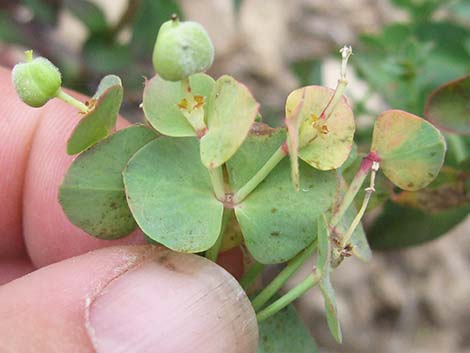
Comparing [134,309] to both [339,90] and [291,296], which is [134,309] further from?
[339,90]

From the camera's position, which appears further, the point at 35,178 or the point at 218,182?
the point at 35,178

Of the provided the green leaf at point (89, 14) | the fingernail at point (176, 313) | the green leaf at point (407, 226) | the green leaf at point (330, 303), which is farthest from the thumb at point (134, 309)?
the green leaf at point (89, 14)

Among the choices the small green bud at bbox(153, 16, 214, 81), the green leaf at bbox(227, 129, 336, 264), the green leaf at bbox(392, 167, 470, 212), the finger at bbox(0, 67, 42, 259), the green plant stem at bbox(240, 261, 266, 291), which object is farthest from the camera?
the finger at bbox(0, 67, 42, 259)

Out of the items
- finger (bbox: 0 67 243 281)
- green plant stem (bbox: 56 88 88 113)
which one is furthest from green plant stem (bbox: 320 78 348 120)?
finger (bbox: 0 67 243 281)

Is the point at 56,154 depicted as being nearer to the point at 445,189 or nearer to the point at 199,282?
Result: the point at 199,282

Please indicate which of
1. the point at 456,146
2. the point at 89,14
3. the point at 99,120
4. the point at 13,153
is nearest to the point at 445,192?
the point at 456,146

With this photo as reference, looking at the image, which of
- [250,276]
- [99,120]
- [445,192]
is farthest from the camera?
[445,192]

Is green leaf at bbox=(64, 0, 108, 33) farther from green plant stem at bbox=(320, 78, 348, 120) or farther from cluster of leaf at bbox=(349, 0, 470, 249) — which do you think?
green plant stem at bbox=(320, 78, 348, 120)
